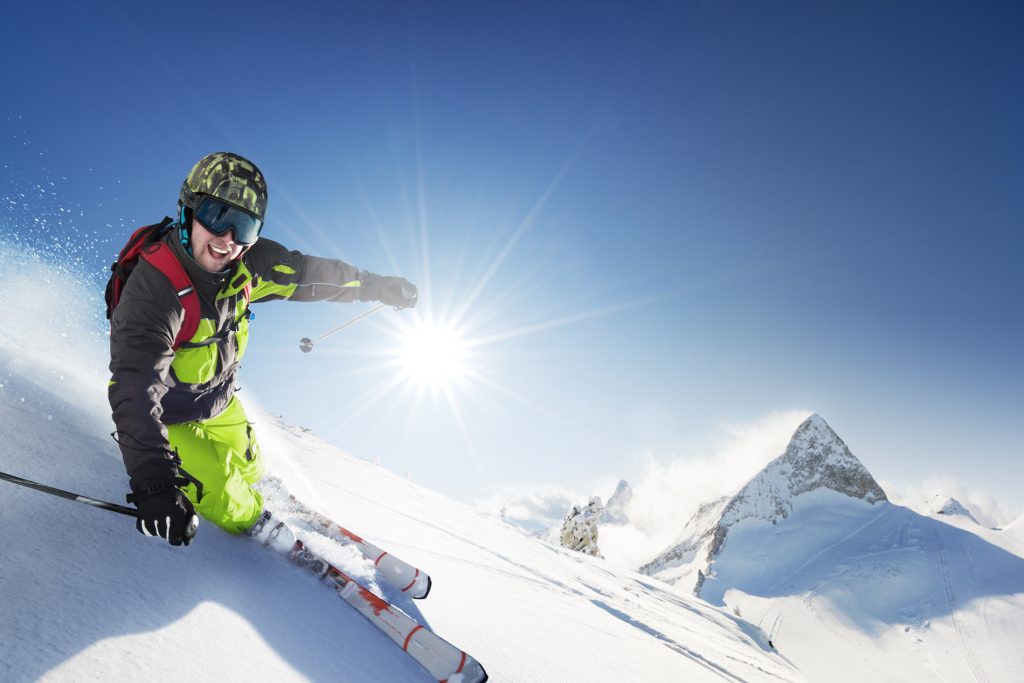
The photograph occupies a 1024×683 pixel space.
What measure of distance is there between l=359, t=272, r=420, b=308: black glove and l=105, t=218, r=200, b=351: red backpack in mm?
2647

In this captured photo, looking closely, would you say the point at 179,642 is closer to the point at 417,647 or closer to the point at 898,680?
the point at 417,647

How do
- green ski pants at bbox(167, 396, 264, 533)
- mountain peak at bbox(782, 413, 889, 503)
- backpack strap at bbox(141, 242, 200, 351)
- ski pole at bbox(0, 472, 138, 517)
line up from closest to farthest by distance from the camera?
ski pole at bbox(0, 472, 138, 517) → backpack strap at bbox(141, 242, 200, 351) → green ski pants at bbox(167, 396, 264, 533) → mountain peak at bbox(782, 413, 889, 503)

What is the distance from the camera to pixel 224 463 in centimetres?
333

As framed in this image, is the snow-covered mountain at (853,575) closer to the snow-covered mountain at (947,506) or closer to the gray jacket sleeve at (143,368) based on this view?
the snow-covered mountain at (947,506)

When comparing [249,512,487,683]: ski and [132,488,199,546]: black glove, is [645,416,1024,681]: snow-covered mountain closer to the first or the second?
[249,512,487,683]: ski

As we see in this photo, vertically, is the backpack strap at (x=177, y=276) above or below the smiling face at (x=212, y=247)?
below

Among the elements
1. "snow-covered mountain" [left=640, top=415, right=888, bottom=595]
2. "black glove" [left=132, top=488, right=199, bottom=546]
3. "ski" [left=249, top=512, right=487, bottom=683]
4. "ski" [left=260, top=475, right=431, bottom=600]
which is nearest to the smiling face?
"black glove" [left=132, top=488, right=199, bottom=546]

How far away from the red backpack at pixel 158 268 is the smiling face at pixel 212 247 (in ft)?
0.47

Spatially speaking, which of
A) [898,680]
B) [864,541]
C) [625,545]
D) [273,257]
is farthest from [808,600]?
[625,545]

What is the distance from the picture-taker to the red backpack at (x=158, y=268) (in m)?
2.62

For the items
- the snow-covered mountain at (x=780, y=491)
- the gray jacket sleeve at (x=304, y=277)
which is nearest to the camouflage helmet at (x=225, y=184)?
the gray jacket sleeve at (x=304, y=277)

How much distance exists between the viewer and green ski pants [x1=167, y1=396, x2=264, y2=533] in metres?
2.93

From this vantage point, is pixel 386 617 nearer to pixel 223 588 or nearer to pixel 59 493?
pixel 223 588

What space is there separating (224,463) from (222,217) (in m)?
1.64
